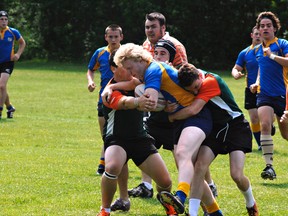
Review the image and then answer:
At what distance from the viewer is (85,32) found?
41.8 m

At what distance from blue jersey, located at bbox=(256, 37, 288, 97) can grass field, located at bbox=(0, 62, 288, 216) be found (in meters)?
1.17

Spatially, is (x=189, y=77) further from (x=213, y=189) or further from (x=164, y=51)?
(x=213, y=189)

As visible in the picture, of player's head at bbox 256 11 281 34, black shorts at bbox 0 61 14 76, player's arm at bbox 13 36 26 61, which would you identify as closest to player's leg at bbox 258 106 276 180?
player's head at bbox 256 11 281 34

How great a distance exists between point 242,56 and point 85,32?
29463mm

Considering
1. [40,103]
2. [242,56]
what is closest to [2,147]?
[242,56]

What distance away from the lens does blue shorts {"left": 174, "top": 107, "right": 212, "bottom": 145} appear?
7.00 metres

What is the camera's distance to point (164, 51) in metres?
7.88

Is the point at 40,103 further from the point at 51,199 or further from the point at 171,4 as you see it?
the point at 171,4

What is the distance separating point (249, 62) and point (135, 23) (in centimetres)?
2675


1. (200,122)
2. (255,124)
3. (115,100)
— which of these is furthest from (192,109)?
(255,124)

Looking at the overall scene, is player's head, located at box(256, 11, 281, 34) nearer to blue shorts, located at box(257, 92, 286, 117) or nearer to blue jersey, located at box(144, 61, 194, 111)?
blue shorts, located at box(257, 92, 286, 117)

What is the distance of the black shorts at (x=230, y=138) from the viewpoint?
23.7ft

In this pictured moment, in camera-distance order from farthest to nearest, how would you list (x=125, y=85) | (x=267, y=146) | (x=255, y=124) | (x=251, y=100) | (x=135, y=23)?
1. (x=135, y=23)
2. (x=255, y=124)
3. (x=251, y=100)
4. (x=267, y=146)
5. (x=125, y=85)

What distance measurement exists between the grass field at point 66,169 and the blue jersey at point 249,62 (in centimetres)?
131
